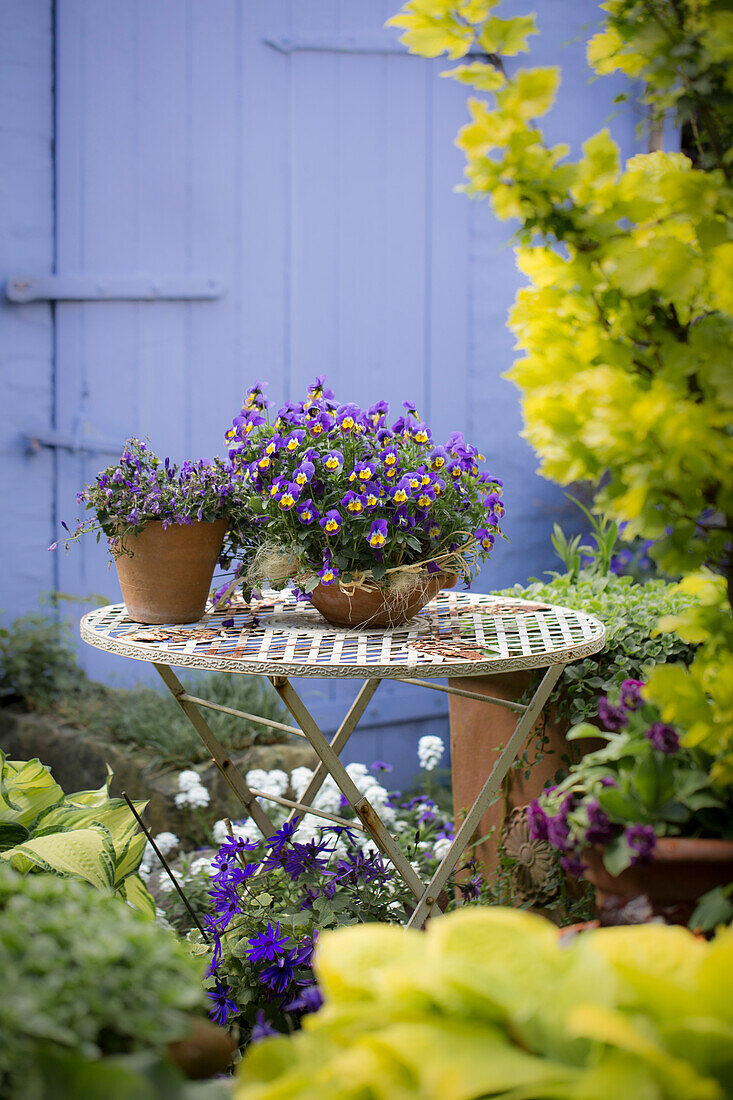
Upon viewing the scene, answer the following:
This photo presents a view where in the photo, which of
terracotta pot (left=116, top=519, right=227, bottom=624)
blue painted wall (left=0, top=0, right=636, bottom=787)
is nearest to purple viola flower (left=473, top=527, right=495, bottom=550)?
terracotta pot (left=116, top=519, right=227, bottom=624)

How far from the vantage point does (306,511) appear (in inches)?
66.6

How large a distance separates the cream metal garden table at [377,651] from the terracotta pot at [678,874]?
0.47m

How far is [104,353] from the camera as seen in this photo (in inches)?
130

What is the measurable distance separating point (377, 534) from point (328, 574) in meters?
0.11

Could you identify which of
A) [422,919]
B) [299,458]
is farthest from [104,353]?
[422,919]

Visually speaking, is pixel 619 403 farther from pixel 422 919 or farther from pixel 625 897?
pixel 422 919

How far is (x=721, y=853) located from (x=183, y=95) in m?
3.13

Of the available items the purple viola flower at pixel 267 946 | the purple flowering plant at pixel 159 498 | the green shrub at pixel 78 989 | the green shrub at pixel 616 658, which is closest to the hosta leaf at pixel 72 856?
the purple viola flower at pixel 267 946

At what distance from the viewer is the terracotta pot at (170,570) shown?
5.76 feet

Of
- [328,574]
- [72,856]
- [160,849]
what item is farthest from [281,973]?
[160,849]

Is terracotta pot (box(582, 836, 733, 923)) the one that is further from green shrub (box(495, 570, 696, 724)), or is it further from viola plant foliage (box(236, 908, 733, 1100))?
green shrub (box(495, 570, 696, 724))

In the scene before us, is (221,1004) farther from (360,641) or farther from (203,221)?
(203,221)

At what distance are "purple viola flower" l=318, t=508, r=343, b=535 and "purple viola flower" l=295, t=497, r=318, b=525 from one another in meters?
0.03

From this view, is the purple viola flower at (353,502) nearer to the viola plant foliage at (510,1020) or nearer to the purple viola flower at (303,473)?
the purple viola flower at (303,473)
